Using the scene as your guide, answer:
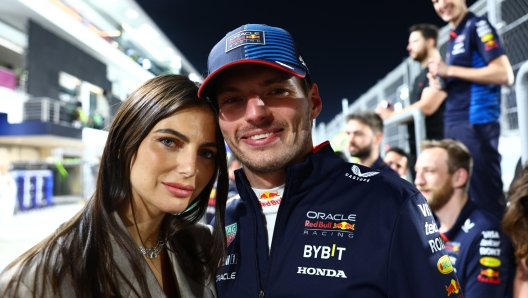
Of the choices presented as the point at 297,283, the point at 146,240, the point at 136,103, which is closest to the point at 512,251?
the point at 297,283

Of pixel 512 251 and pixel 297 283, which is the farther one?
pixel 512 251

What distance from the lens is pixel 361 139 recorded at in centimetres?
488

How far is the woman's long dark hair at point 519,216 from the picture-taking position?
195 centimetres

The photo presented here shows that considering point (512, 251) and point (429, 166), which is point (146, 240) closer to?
point (512, 251)

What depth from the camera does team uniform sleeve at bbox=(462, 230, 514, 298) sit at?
2.24 meters

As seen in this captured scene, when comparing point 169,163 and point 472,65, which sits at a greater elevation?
point 472,65

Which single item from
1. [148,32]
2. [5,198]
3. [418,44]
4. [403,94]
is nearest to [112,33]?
[148,32]

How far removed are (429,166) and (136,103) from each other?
235 centimetres

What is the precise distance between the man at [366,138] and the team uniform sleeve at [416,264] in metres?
3.61

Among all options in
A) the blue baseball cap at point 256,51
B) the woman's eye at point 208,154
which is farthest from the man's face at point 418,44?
the woman's eye at point 208,154

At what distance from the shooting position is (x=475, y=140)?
302cm

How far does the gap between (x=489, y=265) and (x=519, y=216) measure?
478mm

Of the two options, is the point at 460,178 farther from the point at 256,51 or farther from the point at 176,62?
the point at 176,62

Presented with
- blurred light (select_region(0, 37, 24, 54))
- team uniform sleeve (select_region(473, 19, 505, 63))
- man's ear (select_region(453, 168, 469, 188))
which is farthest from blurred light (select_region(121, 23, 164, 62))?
man's ear (select_region(453, 168, 469, 188))
